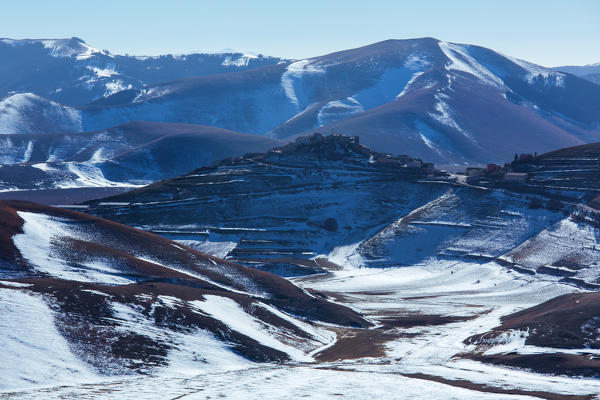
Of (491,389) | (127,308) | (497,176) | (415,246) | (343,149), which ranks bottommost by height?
(415,246)

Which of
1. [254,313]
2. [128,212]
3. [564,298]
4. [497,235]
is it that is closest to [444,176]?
[497,235]

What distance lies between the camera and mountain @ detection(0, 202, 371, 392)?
183ft

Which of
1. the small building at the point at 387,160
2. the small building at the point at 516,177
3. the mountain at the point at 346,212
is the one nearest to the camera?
the mountain at the point at 346,212

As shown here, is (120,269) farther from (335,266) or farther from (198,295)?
(335,266)

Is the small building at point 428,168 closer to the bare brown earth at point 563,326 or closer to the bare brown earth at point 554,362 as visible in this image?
the bare brown earth at point 563,326

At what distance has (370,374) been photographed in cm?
5819

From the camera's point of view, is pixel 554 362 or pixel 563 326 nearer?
pixel 554 362

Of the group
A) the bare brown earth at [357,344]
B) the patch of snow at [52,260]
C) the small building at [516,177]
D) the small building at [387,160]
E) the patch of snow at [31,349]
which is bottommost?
the bare brown earth at [357,344]

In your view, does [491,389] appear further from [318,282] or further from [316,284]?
[318,282]

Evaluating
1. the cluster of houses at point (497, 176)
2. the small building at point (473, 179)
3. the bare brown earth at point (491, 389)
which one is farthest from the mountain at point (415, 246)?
the small building at point (473, 179)

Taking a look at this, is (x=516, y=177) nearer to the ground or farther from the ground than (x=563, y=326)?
farther from the ground

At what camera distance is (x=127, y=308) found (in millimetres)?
64688

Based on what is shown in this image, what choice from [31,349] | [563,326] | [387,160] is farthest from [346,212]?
[31,349]

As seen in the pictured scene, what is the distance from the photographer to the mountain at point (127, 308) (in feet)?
183
